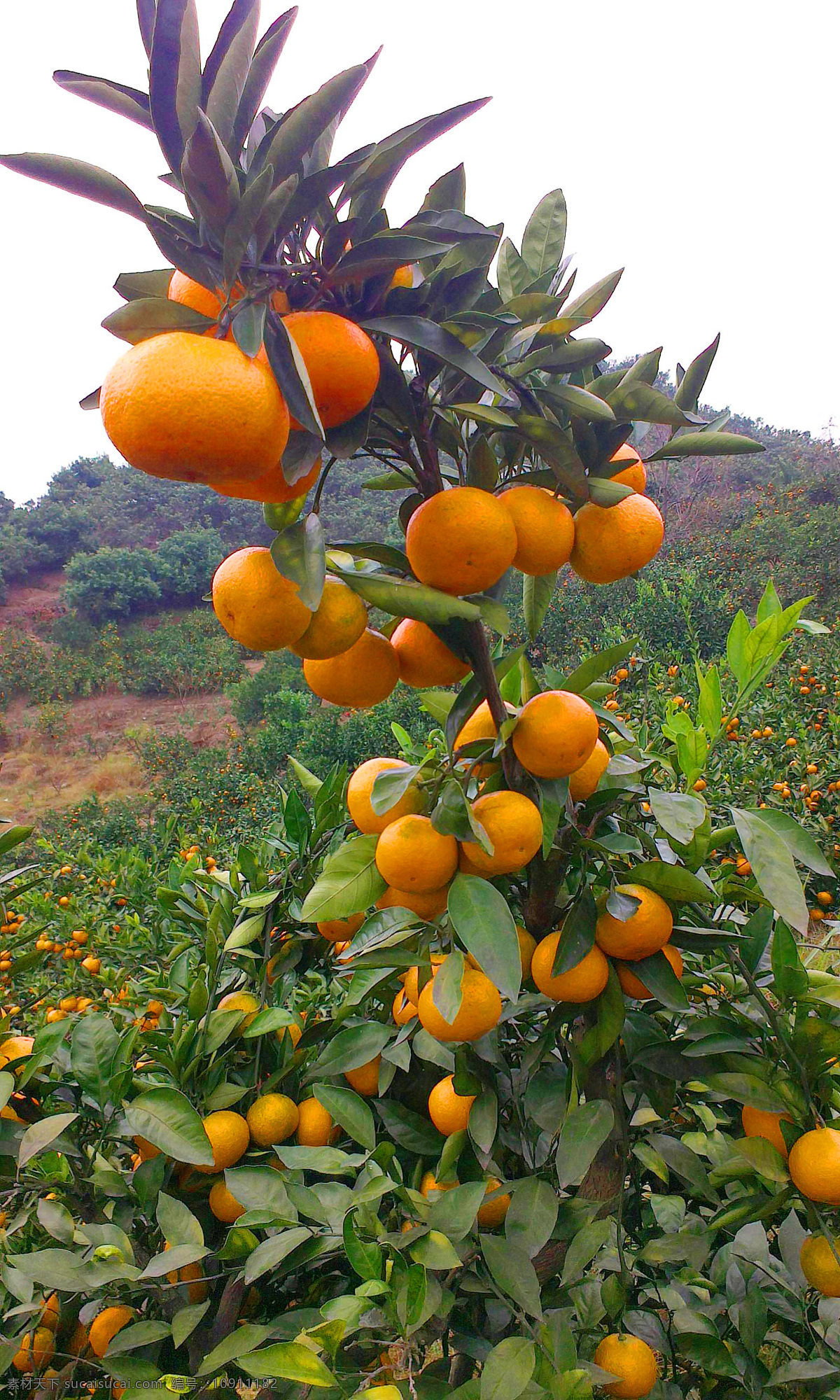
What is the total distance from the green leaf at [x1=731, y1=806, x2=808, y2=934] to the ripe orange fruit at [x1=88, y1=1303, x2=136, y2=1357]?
568 millimetres

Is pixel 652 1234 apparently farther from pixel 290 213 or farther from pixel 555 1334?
pixel 290 213

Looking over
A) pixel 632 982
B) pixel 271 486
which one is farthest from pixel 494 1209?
pixel 271 486

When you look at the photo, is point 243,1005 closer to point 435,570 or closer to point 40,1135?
point 40,1135

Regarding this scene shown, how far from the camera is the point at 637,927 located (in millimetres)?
505

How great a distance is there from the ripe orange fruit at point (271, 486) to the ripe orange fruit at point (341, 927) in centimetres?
38

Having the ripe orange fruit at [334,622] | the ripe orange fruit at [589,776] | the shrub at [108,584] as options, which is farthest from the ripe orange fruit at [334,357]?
the shrub at [108,584]

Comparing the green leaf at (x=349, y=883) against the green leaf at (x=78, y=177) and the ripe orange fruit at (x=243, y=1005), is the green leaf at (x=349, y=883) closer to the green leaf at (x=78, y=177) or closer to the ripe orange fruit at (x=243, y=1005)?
the ripe orange fruit at (x=243, y=1005)

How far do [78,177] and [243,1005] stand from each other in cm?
62

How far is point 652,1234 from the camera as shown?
670mm

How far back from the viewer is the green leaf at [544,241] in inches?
22.1

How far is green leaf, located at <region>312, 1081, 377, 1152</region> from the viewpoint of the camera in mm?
537

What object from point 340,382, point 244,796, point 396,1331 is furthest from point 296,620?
point 244,796

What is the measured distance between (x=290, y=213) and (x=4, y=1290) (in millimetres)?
790

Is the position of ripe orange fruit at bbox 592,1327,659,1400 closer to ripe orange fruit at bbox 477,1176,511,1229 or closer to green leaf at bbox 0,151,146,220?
ripe orange fruit at bbox 477,1176,511,1229
